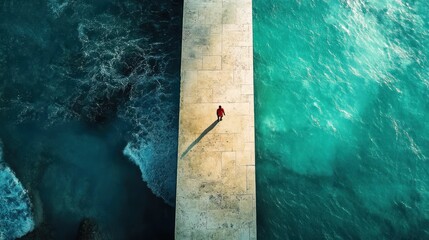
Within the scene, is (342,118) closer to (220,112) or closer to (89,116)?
(220,112)

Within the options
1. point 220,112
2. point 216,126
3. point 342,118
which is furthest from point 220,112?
point 342,118

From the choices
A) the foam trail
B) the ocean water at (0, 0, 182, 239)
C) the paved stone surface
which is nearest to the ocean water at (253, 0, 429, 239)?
the paved stone surface

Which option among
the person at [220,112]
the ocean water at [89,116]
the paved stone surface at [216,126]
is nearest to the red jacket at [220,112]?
the person at [220,112]

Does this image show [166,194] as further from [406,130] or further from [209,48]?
[406,130]

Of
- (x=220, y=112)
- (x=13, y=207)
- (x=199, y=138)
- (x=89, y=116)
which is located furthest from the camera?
(x=89, y=116)

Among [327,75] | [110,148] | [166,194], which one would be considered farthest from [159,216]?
[327,75]

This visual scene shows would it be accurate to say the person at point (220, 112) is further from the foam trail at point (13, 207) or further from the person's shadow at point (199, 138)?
the foam trail at point (13, 207)

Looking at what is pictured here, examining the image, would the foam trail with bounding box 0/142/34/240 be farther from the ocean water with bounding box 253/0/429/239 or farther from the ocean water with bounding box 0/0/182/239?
the ocean water with bounding box 253/0/429/239
